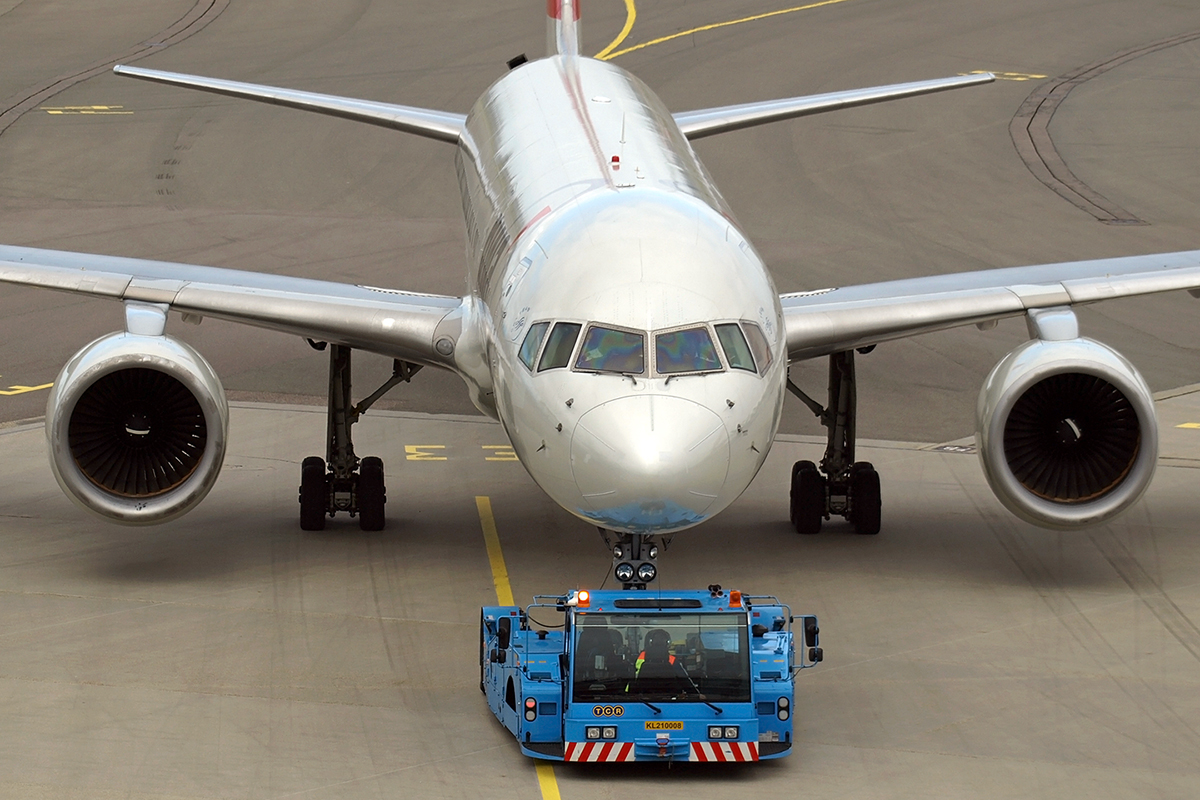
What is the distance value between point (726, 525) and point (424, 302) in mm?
5125

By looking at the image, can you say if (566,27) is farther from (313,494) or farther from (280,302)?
(313,494)

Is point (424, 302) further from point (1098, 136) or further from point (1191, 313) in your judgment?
point (1098, 136)

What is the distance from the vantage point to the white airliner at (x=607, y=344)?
1842 cm

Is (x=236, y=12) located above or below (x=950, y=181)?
above

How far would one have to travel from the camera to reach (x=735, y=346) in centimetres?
1897

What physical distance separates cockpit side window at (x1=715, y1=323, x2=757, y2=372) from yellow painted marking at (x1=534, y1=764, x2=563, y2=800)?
13.9 feet

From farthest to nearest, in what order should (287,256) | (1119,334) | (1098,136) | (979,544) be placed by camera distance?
1. (1098,136)
2. (287,256)
3. (1119,334)
4. (979,544)

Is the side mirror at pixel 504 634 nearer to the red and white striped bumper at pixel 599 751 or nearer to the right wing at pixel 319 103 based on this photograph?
the red and white striped bumper at pixel 599 751

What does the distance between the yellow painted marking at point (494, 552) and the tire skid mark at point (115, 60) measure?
29717 millimetres

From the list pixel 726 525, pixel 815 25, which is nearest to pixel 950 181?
pixel 815 25

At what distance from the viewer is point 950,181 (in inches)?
1886

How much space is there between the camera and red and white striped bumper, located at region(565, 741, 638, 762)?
16.9 metres

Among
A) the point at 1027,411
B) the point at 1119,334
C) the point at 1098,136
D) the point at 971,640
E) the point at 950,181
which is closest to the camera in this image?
the point at 971,640

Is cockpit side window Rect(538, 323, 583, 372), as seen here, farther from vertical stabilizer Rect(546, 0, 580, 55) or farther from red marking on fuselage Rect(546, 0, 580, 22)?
red marking on fuselage Rect(546, 0, 580, 22)
